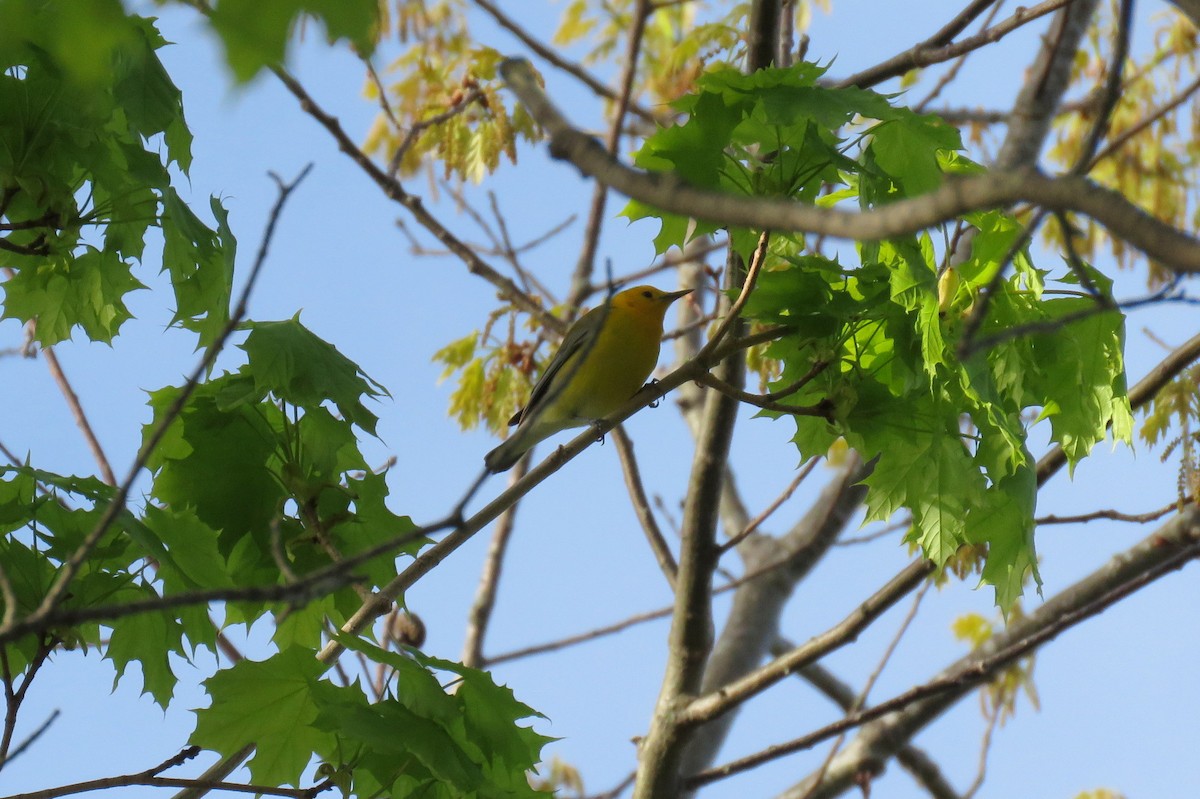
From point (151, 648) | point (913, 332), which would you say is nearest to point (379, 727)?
point (151, 648)

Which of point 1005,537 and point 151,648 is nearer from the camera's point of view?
point 151,648

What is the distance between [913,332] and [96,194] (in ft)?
7.59

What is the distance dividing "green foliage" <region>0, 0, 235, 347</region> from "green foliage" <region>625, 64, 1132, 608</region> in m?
1.30

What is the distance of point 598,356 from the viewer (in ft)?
19.5

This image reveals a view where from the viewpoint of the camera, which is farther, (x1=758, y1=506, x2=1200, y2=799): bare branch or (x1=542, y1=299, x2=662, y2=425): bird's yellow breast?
(x1=542, y1=299, x2=662, y2=425): bird's yellow breast

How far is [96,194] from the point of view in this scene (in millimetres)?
3283

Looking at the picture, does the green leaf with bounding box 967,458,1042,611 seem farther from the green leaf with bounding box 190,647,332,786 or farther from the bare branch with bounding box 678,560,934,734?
the green leaf with bounding box 190,647,332,786

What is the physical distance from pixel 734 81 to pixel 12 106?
6.05ft

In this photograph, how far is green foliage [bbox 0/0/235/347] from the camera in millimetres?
2998

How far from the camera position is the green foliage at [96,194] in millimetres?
2998

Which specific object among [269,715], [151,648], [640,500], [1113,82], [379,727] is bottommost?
[379,727]

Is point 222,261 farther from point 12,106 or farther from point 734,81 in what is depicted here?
point 734,81

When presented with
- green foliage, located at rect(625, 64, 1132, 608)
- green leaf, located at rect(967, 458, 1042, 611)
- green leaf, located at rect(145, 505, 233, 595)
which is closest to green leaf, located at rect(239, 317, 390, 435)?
green leaf, located at rect(145, 505, 233, 595)

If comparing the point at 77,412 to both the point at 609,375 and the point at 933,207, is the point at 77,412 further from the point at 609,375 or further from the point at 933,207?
the point at 933,207
